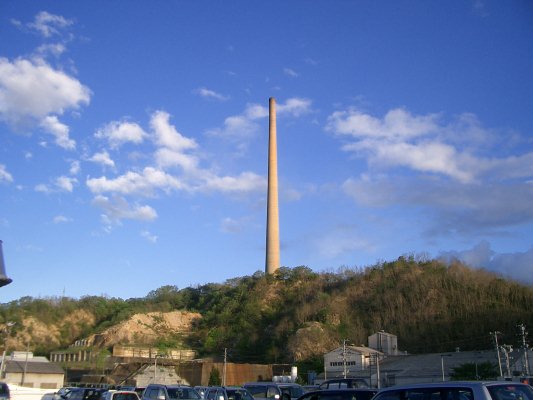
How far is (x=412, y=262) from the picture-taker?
96.8 metres

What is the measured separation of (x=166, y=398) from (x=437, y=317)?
222 feet

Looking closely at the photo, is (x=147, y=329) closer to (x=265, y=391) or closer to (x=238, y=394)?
(x=265, y=391)

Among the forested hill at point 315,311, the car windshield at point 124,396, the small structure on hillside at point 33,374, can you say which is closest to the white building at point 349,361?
the forested hill at point 315,311

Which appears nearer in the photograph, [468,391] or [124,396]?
[468,391]

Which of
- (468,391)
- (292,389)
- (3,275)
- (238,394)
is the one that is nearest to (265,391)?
(292,389)

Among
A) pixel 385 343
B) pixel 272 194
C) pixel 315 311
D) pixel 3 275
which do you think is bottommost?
pixel 3 275

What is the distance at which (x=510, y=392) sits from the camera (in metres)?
7.74

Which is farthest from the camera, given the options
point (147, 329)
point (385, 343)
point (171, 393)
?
point (147, 329)

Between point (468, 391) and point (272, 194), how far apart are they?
80.1 meters

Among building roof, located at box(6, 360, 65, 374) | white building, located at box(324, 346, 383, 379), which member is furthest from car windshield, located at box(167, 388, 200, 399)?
white building, located at box(324, 346, 383, 379)

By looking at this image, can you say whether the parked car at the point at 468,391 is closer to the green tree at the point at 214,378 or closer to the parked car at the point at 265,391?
the parked car at the point at 265,391

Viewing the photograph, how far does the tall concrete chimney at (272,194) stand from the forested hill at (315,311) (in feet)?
38.6

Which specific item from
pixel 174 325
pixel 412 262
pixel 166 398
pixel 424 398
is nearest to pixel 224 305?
pixel 174 325

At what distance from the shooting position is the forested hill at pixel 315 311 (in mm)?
77312
